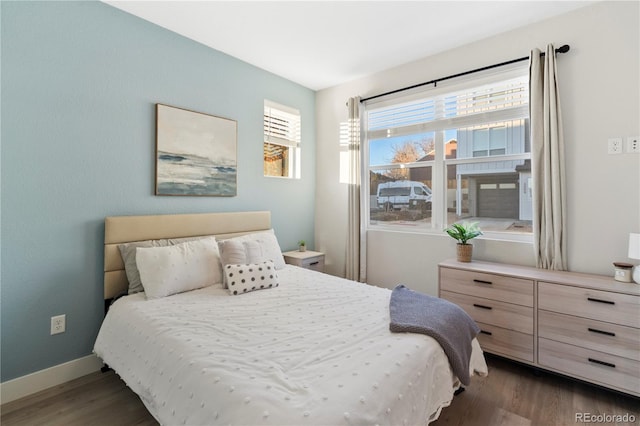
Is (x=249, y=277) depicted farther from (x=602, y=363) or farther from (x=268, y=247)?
(x=602, y=363)

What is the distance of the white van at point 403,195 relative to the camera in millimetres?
3303

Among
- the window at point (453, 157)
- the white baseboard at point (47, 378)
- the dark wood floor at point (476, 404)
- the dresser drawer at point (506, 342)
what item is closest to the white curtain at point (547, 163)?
the window at point (453, 157)

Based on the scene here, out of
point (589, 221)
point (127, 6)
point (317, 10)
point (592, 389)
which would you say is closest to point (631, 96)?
point (589, 221)

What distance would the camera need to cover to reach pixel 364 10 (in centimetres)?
235

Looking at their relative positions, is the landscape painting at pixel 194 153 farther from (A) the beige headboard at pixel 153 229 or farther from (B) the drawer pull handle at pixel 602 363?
(B) the drawer pull handle at pixel 602 363

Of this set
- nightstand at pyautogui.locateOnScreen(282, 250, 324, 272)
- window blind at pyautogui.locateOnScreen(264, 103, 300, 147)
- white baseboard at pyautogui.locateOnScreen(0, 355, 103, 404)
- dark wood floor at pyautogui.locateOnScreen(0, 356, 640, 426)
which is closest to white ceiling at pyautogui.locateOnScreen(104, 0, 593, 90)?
window blind at pyautogui.locateOnScreen(264, 103, 300, 147)

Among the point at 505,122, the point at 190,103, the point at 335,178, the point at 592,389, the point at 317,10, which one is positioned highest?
the point at 317,10

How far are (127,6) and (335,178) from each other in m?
2.53

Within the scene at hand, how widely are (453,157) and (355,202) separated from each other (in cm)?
113

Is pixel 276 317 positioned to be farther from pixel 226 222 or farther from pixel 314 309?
pixel 226 222

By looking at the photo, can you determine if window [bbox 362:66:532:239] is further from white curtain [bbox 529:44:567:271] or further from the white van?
white curtain [bbox 529:44:567:271]

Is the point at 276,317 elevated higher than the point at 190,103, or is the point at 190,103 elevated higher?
the point at 190,103

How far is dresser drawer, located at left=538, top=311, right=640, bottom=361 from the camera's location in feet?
6.09

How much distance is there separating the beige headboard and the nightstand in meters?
0.59
